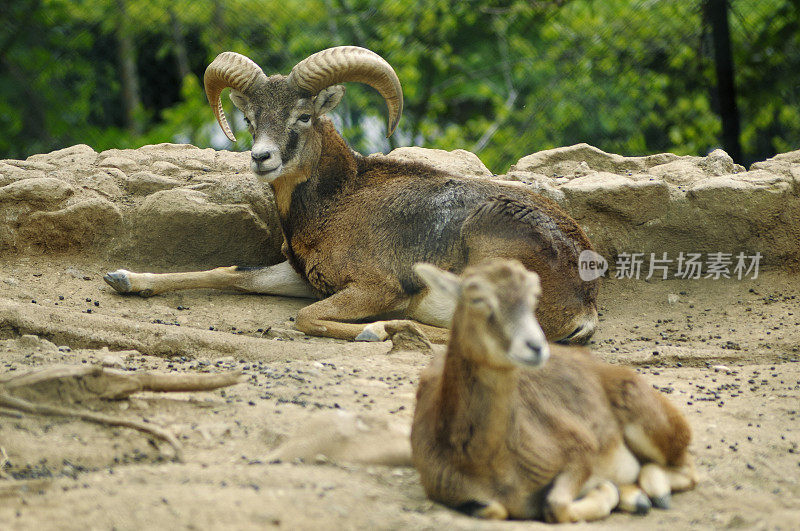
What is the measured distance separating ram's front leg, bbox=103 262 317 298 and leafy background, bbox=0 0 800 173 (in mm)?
5785

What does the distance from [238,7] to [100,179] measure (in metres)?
7.05

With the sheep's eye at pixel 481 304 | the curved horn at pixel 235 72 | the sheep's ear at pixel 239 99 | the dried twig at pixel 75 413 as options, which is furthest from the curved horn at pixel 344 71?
the sheep's eye at pixel 481 304

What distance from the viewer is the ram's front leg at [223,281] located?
7855 mm

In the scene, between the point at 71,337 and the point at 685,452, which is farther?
the point at 71,337

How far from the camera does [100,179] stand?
8.84 metres

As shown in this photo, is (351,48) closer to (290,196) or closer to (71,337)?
(290,196)

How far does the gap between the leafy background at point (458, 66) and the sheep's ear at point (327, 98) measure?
5542 mm

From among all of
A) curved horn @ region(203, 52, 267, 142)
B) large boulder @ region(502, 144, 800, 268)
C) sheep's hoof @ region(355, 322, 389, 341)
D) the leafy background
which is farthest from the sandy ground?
the leafy background

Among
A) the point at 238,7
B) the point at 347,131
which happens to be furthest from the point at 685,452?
the point at 238,7

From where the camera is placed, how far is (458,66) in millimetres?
16984

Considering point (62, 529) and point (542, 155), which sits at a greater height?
point (542, 155)

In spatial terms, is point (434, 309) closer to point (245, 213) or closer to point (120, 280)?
point (245, 213)

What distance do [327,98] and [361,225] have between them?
118 cm

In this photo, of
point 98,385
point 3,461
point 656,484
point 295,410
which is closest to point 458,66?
point 295,410
